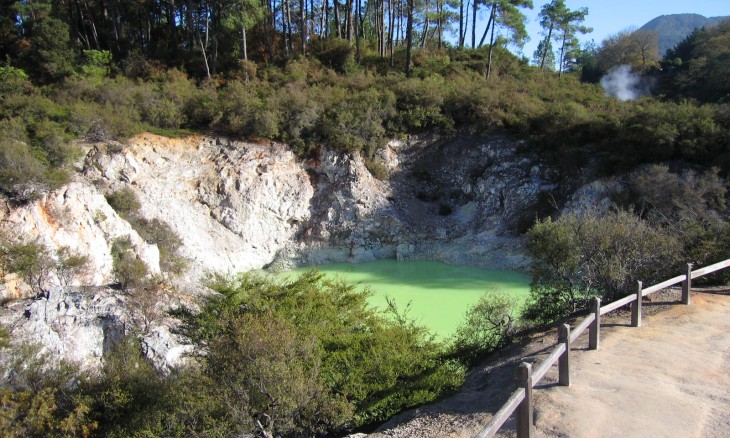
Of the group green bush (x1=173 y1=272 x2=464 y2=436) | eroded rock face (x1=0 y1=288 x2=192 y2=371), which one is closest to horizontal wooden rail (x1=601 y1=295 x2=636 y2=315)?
green bush (x1=173 y1=272 x2=464 y2=436)

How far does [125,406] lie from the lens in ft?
22.1

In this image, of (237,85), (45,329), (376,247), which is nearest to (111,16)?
(237,85)

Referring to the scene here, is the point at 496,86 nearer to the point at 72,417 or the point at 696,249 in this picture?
the point at 696,249

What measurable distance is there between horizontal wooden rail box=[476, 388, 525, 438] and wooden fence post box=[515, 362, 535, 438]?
0.22 ft

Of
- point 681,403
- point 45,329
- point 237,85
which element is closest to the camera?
point 681,403

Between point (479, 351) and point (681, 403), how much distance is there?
3.93 m

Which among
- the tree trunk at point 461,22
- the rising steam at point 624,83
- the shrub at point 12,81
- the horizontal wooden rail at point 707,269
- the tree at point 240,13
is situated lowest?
the horizontal wooden rail at point 707,269

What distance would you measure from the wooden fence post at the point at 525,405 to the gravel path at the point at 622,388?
1.62 ft

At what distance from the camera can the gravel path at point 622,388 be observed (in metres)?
5.40

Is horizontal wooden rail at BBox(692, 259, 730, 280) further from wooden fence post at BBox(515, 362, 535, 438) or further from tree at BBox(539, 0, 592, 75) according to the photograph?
tree at BBox(539, 0, 592, 75)

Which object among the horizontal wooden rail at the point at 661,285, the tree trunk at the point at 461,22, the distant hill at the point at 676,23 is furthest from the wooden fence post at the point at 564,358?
the distant hill at the point at 676,23

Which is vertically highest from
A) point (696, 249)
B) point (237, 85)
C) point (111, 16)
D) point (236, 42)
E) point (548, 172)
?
point (111, 16)

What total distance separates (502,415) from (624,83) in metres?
35.3

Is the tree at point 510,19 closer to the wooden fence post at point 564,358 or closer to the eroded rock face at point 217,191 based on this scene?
the eroded rock face at point 217,191
